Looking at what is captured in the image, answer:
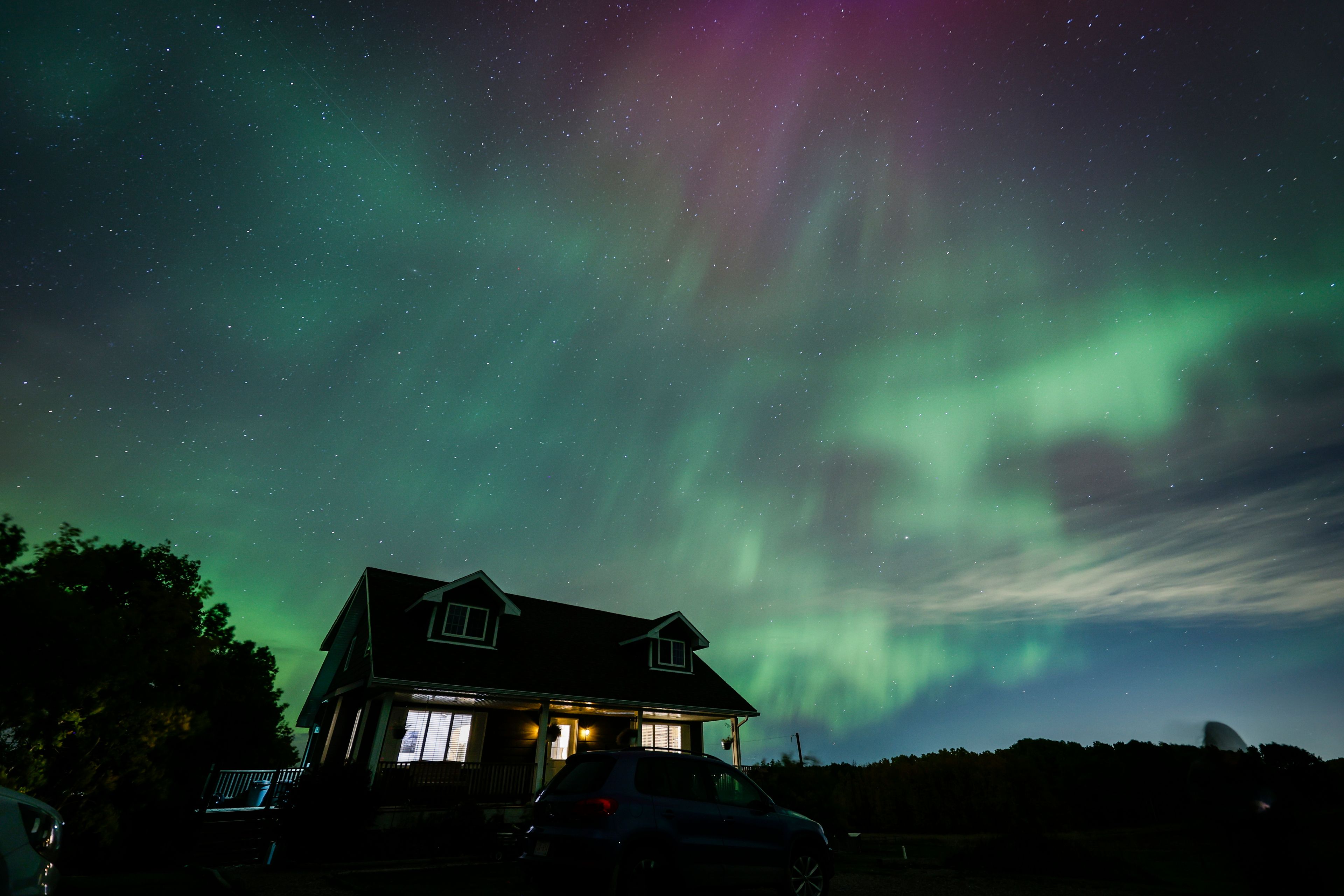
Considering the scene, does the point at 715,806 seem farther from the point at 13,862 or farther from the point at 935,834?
the point at 935,834

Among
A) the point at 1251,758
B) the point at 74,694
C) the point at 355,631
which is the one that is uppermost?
the point at 355,631

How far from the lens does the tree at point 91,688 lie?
16828mm

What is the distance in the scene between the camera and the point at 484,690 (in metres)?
18.0

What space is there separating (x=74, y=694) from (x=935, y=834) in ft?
114

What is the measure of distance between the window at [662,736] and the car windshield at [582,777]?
1863 cm

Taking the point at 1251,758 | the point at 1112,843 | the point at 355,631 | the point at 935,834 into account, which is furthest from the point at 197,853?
the point at 1112,843

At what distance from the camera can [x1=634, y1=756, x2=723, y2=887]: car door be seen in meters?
6.44

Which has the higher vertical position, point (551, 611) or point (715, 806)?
point (551, 611)

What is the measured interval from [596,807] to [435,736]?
16263mm

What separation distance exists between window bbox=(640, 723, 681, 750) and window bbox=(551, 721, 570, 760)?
10.9ft

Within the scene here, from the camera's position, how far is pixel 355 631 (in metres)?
22.4

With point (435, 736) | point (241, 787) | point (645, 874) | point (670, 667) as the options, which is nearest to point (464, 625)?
point (435, 736)

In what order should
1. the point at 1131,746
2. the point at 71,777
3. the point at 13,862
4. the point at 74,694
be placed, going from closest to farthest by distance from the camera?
the point at 13,862 → the point at 74,694 → the point at 71,777 → the point at 1131,746

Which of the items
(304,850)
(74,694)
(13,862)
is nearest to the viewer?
(13,862)
